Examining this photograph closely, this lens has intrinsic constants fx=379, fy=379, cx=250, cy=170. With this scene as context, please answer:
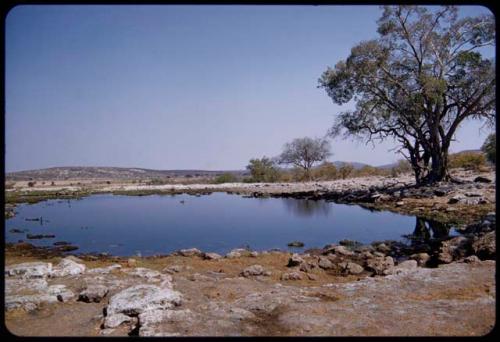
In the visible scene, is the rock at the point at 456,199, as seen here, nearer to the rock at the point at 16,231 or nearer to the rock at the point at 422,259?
the rock at the point at 422,259

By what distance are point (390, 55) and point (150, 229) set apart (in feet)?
50.9

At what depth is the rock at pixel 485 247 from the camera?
7.60 metres

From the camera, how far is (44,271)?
657 centimetres

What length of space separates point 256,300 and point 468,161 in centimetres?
3461

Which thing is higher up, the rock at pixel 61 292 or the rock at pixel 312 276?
the rock at pixel 61 292

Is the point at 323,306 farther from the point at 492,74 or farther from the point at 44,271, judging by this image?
the point at 492,74

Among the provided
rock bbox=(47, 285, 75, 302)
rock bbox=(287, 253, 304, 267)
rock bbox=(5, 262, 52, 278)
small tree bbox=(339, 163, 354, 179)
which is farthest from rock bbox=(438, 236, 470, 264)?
small tree bbox=(339, 163, 354, 179)

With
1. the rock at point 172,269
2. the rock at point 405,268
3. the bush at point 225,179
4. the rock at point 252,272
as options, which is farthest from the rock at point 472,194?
the bush at point 225,179

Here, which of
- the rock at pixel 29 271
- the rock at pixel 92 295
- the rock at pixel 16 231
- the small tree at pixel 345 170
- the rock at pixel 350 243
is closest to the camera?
the rock at pixel 92 295

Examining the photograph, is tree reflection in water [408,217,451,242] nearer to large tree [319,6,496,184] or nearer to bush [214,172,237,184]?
large tree [319,6,496,184]

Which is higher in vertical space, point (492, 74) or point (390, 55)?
point (390, 55)

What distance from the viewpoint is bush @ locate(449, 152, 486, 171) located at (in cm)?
3219

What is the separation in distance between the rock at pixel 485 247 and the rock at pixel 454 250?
9.9 inches
